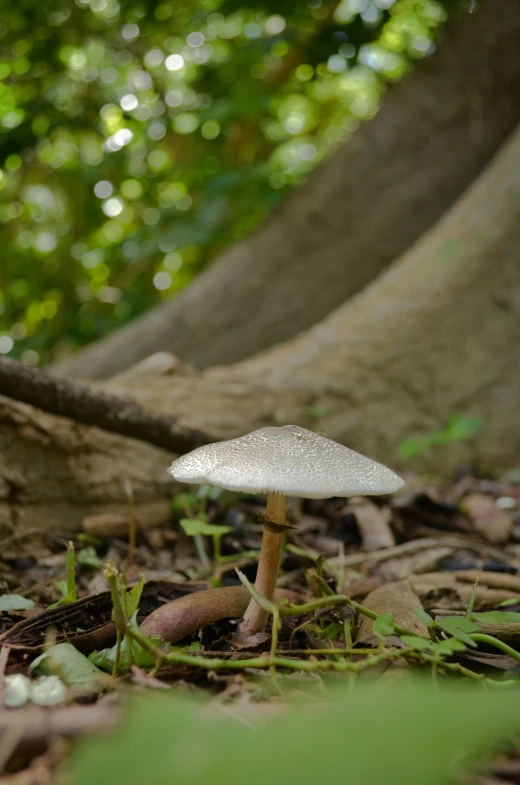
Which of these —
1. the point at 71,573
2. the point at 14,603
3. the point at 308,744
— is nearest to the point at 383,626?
the point at 308,744

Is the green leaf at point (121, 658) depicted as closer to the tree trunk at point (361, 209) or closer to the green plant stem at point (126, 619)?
the green plant stem at point (126, 619)

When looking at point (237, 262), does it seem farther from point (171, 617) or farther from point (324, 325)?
point (171, 617)

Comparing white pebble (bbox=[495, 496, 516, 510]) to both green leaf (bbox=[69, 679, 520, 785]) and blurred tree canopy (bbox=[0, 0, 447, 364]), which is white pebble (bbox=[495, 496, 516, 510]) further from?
blurred tree canopy (bbox=[0, 0, 447, 364])

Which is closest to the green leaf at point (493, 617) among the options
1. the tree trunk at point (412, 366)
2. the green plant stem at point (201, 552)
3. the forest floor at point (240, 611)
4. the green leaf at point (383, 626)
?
the forest floor at point (240, 611)

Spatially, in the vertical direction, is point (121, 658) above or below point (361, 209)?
below

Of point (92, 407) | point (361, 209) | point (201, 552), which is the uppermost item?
point (361, 209)

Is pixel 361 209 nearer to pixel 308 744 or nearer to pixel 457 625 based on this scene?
pixel 457 625

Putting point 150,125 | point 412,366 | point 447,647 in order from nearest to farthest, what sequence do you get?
point 447,647 → point 412,366 → point 150,125
